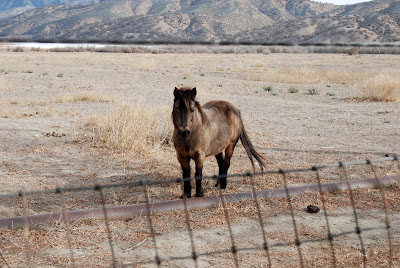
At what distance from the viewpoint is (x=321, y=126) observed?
42.1 ft

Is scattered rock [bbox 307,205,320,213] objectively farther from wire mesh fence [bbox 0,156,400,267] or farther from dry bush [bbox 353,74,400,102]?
dry bush [bbox 353,74,400,102]

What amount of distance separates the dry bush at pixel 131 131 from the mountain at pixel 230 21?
22198 mm

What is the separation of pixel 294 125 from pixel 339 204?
22.7 ft

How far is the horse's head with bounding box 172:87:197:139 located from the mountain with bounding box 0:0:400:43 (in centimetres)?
2684

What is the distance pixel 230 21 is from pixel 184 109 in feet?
380

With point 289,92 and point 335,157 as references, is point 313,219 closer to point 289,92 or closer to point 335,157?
point 335,157

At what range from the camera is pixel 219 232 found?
17.4ft

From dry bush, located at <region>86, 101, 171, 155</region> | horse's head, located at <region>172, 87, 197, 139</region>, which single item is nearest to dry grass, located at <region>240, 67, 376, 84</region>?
dry bush, located at <region>86, 101, 171, 155</region>

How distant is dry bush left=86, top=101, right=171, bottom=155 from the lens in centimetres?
920

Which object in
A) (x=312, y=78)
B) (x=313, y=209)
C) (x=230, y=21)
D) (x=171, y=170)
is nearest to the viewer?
(x=313, y=209)

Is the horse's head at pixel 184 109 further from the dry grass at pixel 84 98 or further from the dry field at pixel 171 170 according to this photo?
the dry grass at pixel 84 98

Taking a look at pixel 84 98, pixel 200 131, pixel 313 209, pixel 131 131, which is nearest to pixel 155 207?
pixel 200 131

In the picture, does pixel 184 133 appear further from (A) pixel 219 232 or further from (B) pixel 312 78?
(B) pixel 312 78

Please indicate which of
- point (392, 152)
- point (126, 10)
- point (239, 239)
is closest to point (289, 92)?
point (392, 152)
